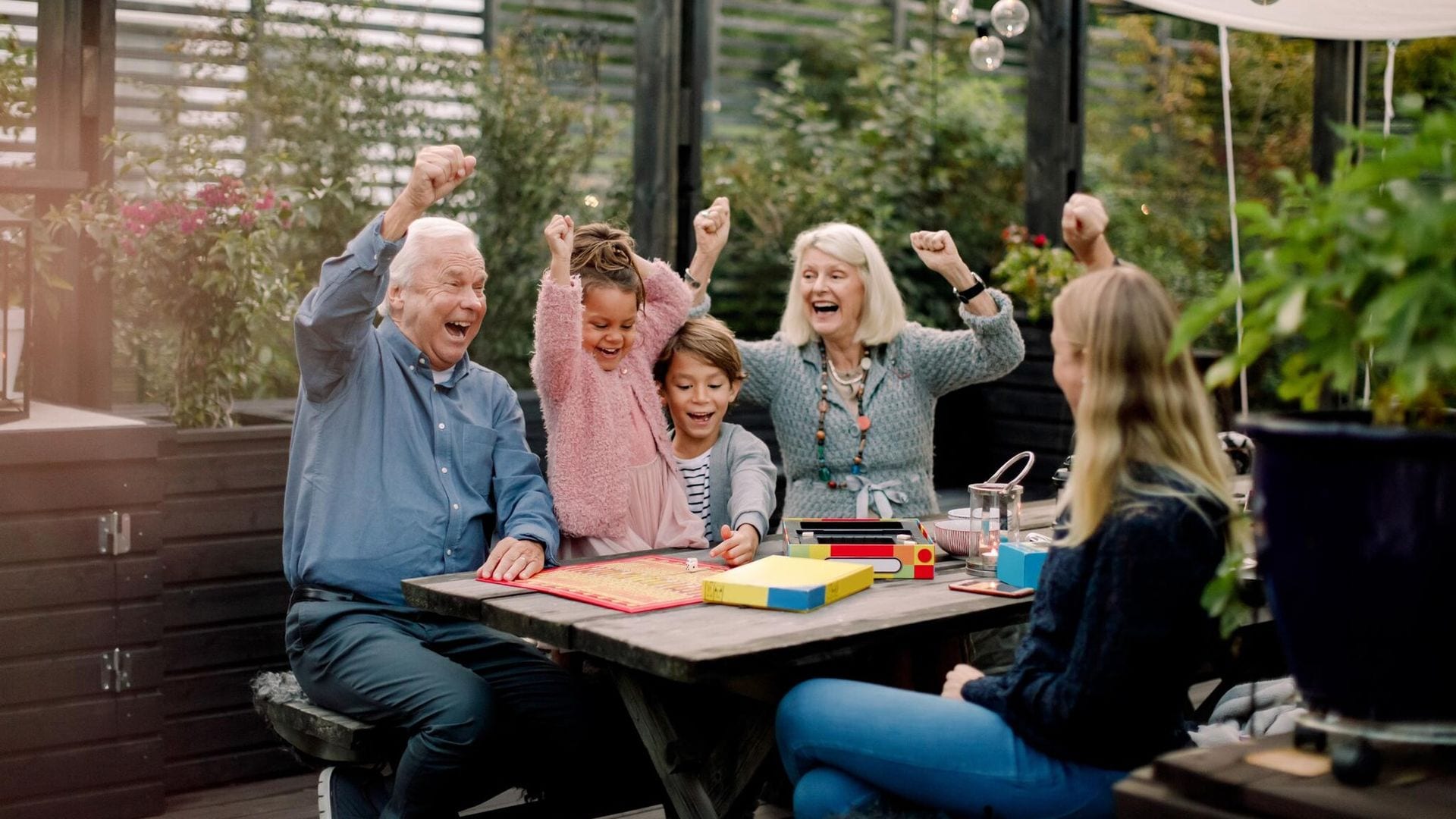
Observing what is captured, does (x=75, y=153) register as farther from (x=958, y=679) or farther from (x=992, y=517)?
(x=958, y=679)

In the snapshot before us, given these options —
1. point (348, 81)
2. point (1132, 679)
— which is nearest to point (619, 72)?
point (348, 81)

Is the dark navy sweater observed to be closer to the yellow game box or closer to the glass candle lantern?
the yellow game box

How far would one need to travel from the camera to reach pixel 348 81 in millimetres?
4453

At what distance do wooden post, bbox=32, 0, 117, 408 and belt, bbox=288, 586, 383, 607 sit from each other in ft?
4.70

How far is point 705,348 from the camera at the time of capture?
10.4 feet

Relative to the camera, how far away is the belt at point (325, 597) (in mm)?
2762

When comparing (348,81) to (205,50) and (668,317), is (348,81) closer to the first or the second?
(205,50)

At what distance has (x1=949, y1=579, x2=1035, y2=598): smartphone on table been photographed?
98.3 inches

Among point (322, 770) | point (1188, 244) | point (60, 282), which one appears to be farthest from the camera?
point (1188, 244)

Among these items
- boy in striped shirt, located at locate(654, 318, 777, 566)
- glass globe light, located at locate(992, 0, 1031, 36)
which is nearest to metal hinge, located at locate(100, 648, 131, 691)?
boy in striped shirt, located at locate(654, 318, 777, 566)

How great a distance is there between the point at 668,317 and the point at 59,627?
149cm

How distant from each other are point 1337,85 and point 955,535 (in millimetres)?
4315

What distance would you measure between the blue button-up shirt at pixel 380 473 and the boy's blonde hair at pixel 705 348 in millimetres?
424

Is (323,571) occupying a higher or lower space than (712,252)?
lower
